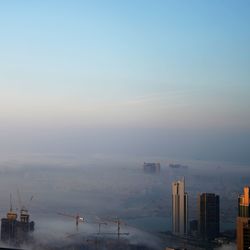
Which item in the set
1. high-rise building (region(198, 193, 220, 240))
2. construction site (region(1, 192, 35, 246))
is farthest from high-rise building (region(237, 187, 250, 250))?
construction site (region(1, 192, 35, 246))

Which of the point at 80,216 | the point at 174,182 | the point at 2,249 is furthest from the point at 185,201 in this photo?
the point at 2,249

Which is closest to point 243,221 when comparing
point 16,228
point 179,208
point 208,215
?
point 208,215

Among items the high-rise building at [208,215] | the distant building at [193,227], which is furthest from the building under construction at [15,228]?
the high-rise building at [208,215]

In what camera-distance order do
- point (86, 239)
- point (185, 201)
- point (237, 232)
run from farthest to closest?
point (185, 201) → point (86, 239) → point (237, 232)

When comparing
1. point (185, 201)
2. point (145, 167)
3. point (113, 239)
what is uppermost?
point (145, 167)

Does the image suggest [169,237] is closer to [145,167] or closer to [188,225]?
[188,225]

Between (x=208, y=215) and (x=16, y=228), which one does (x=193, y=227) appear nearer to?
(x=208, y=215)

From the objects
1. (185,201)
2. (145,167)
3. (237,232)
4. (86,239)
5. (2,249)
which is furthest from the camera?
(145,167)

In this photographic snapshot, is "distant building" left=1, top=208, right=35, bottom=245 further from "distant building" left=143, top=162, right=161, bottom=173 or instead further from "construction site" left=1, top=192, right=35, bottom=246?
"distant building" left=143, top=162, right=161, bottom=173
